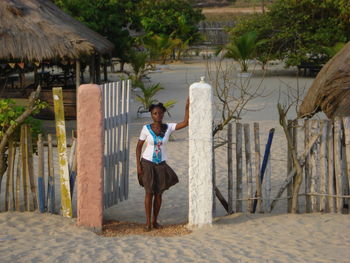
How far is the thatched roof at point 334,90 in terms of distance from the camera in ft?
24.1

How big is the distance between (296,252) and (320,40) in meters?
18.0

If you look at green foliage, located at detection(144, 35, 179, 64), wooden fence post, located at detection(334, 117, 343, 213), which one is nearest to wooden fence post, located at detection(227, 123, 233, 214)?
wooden fence post, located at detection(334, 117, 343, 213)

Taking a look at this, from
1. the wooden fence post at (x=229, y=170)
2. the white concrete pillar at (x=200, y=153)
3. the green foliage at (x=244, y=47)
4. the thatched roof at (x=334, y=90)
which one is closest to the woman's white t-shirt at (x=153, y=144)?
the white concrete pillar at (x=200, y=153)

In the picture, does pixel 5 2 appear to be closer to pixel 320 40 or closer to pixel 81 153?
pixel 81 153

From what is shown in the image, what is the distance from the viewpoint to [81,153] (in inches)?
248

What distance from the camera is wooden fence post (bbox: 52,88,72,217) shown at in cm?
646

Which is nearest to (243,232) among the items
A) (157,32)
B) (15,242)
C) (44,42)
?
(15,242)

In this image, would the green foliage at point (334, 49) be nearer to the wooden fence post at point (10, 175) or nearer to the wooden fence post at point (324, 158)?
the wooden fence post at point (324, 158)

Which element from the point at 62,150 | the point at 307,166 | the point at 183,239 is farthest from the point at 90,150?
the point at 307,166

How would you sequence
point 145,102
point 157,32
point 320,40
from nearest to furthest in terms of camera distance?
point 145,102 → point 320,40 → point 157,32

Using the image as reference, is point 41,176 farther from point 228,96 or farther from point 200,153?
point 228,96

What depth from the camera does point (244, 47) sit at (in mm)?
23047

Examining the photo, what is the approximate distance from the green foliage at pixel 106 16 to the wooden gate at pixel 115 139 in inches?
509

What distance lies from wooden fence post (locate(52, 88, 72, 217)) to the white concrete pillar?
135cm
